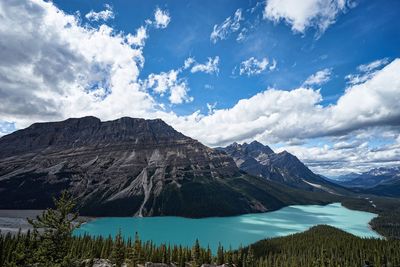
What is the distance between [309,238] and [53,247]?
18036cm

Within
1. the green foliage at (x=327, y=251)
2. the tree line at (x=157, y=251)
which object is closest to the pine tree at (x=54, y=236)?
the tree line at (x=157, y=251)

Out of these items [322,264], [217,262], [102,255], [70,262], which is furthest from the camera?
[322,264]

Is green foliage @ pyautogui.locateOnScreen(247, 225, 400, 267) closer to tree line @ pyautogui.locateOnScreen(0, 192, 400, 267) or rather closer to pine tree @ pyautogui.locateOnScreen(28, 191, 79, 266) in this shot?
tree line @ pyautogui.locateOnScreen(0, 192, 400, 267)

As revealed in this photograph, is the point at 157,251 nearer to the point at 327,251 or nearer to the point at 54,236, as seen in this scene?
the point at 54,236

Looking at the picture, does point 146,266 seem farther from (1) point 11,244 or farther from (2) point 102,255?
(1) point 11,244

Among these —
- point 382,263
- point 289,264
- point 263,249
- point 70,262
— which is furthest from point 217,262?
point 70,262

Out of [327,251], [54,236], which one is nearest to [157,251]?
[54,236]

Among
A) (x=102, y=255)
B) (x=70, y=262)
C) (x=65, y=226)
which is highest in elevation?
(x=65, y=226)

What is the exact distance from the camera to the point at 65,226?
28.6 metres

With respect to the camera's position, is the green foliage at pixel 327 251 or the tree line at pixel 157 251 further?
the green foliage at pixel 327 251

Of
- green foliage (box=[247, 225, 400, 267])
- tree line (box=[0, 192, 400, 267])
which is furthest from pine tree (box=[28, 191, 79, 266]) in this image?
green foliage (box=[247, 225, 400, 267])

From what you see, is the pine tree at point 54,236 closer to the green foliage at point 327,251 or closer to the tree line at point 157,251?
the tree line at point 157,251

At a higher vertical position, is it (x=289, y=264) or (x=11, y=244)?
(x=11, y=244)

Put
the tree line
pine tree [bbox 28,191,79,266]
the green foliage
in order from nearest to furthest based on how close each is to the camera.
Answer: pine tree [bbox 28,191,79,266]
the tree line
the green foliage
